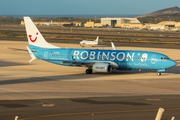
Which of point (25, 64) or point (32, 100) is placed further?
point (25, 64)

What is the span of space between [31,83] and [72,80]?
4.92 m

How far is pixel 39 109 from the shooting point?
29.4 metres

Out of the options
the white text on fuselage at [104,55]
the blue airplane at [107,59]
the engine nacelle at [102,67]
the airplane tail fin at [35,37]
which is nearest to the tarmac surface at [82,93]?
the engine nacelle at [102,67]

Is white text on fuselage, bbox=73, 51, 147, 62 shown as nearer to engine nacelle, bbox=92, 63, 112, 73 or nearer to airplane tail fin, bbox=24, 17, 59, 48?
engine nacelle, bbox=92, 63, 112, 73

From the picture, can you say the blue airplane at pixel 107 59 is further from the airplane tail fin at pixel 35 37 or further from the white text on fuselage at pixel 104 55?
the airplane tail fin at pixel 35 37

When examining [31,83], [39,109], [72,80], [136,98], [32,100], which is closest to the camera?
[39,109]

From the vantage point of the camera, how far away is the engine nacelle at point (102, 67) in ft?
171

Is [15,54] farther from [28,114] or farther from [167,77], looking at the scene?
[28,114]

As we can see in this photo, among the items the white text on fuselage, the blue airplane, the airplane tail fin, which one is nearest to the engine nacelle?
the blue airplane

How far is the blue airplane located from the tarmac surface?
99 cm

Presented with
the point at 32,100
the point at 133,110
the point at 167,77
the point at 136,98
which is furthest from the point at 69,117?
the point at 167,77

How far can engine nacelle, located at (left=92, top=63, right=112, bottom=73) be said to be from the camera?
52.2 metres

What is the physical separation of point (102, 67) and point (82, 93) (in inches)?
556

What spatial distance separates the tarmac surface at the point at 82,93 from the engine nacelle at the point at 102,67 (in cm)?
69
